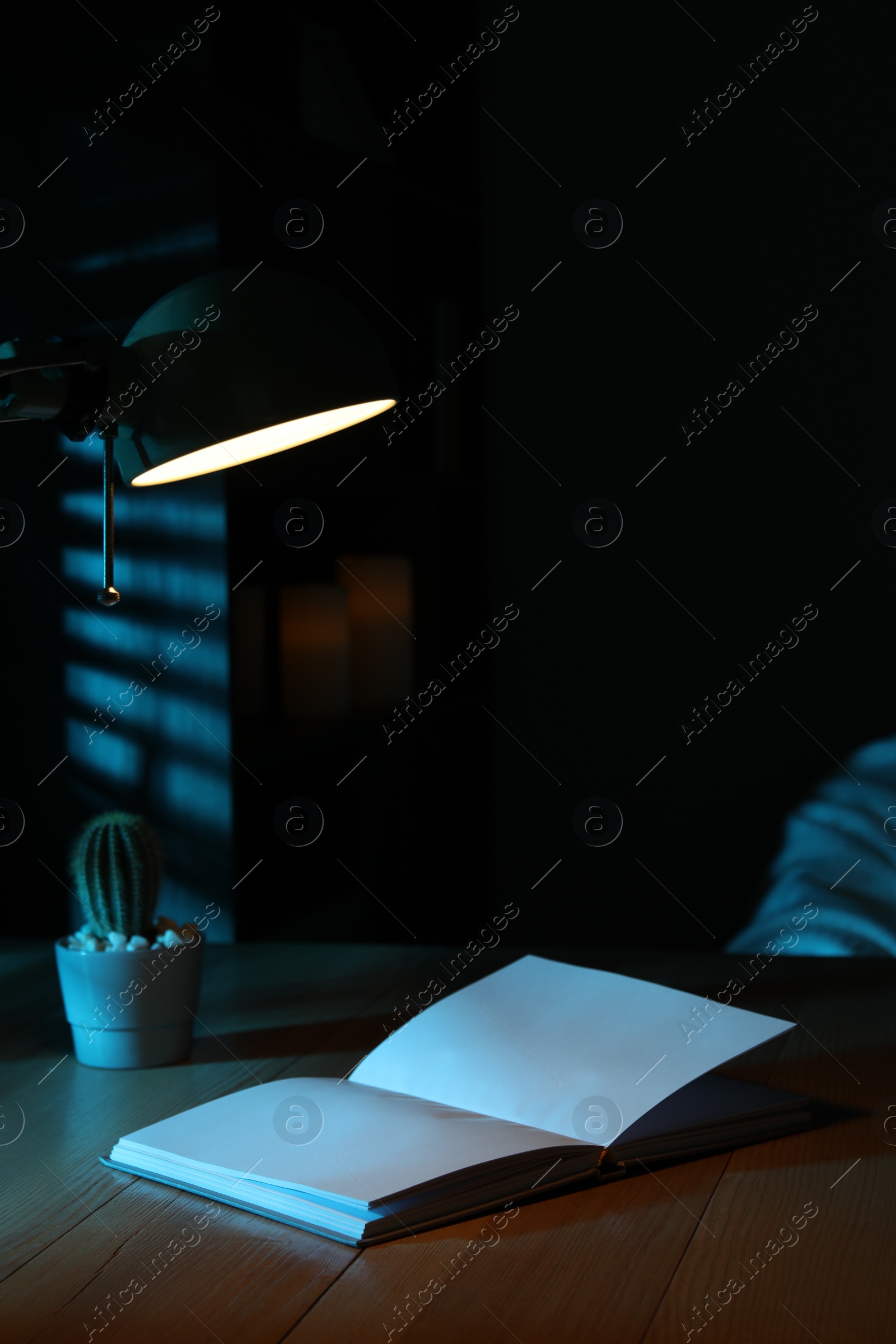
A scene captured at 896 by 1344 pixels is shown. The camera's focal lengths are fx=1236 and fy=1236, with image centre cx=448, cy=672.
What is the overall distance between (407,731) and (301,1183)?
60.1 inches

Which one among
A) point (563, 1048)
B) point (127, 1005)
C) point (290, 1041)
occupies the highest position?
point (127, 1005)

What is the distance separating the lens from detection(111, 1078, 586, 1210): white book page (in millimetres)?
729

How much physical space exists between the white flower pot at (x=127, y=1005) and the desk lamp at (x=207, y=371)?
32cm

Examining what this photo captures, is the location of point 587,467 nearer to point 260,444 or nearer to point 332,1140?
point 260,444

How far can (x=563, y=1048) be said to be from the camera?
88 centimetres

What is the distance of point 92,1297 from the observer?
643 millimetres

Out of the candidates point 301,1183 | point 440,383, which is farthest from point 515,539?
point 301,1183

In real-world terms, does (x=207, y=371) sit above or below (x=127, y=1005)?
above

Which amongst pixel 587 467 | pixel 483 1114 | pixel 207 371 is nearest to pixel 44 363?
pixel 207 371

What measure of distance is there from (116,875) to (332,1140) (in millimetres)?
343

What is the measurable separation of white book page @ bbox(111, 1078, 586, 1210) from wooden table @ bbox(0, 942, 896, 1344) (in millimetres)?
27

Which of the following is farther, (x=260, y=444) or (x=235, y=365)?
(x=260, y=444)

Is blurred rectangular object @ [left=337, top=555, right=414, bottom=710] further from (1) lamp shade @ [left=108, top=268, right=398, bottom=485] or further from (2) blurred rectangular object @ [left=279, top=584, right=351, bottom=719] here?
(1) lamp shade @ [left=108, top=268, right=398, bottom=485]

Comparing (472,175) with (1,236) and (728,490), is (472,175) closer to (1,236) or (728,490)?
(728,490)
